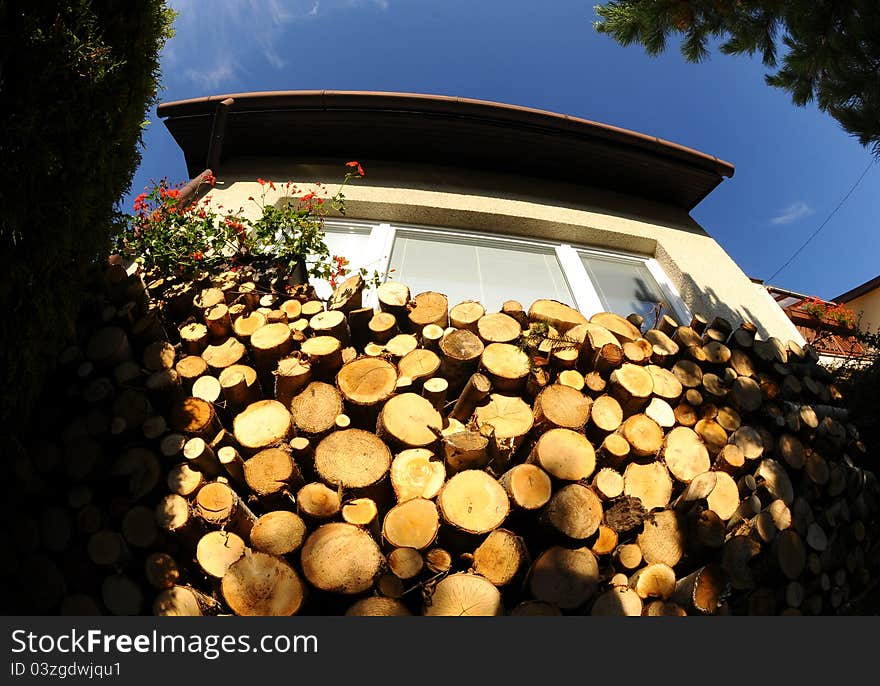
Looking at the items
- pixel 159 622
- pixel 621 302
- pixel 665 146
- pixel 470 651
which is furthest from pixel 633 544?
pixel 665 146

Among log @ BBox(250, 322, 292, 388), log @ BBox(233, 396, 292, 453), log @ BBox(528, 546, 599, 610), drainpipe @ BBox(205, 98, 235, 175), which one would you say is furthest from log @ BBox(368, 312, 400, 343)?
drainpipe @ BBox(205, 98, 235, 175)

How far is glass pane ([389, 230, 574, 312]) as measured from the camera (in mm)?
3836

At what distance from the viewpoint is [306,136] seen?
5004 mm

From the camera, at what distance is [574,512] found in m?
1.81

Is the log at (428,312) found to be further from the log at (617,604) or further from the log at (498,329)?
the log at (617,604)

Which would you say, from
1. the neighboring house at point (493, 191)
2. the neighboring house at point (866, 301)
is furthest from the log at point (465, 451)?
the neighboring house at point (866, 301)

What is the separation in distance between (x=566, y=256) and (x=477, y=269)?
3.29 ft

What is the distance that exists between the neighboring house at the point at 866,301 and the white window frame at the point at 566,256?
11785 mm

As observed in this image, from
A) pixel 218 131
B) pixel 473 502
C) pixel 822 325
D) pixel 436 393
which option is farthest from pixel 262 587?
pixel 822 325

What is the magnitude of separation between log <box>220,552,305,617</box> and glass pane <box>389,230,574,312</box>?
2.48m

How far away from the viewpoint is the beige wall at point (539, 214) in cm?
424

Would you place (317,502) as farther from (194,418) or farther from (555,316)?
(555,316)

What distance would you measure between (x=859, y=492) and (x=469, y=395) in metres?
2.66

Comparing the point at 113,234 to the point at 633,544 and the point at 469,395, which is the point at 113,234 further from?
the point at 633,544
